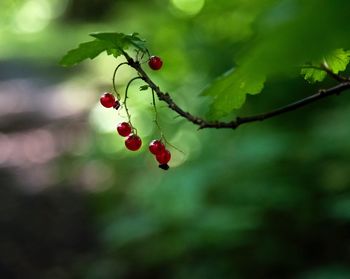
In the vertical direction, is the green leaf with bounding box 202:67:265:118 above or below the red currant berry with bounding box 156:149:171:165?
below

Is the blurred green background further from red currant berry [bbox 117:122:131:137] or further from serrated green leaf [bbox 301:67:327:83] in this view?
serrated green leaf [bbox 301:67:327:83]

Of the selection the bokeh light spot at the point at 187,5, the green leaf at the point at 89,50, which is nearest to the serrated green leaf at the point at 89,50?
the green leaf at the point at 89,50

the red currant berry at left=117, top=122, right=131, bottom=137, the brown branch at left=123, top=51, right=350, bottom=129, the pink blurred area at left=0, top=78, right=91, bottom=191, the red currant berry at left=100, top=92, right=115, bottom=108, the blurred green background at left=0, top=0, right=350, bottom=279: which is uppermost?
the pink blurred area at left=0, top=78, right=91, bottom=191

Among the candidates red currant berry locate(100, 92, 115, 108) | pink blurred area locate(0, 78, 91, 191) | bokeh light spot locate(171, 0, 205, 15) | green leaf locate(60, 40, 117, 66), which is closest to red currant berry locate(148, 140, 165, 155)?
red currant berry locate(100, 92, 115, 108)

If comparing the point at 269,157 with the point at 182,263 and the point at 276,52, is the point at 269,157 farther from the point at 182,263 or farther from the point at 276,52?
the point at 276,52

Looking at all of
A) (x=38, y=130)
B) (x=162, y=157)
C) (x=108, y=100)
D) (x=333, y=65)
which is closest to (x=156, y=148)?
(x=162, y=157)

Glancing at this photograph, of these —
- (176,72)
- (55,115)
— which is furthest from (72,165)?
(55,115)
